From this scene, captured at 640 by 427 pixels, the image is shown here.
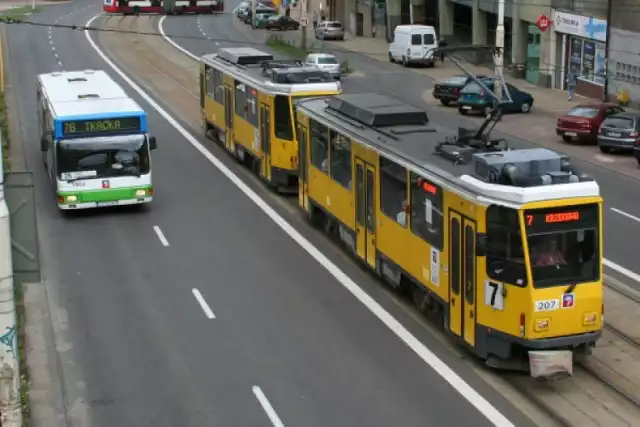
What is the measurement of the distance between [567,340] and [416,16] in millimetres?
62433

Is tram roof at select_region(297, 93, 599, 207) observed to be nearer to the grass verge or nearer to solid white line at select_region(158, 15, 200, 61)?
the grass verge

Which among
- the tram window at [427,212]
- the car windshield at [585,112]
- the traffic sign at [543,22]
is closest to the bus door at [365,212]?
the tram window at [427,212]

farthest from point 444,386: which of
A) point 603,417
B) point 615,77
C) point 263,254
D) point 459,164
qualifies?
point 615,77

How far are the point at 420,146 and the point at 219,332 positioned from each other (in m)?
4.43

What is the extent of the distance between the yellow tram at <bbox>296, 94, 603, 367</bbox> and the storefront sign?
31733 millimetres

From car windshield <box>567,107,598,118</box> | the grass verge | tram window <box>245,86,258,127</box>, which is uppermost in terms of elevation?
tram window <box>245,86,258,127</box>

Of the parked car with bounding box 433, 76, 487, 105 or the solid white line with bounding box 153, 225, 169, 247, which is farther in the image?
the parked car with bounding box 433, 76, 487, 105

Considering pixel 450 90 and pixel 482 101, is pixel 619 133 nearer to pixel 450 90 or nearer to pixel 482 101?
pixel 482 101

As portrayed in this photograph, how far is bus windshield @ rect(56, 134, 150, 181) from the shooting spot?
26.9 metres

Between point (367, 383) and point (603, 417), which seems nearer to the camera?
point (603, 417)

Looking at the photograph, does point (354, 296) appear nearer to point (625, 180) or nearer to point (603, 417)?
point (603, 417)

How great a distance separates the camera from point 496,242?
16.0m

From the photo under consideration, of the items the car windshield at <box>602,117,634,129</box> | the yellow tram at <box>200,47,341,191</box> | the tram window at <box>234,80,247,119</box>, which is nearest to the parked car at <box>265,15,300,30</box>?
the yellow tram at <box>200,47,341,191</box>

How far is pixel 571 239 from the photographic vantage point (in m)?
16.0
